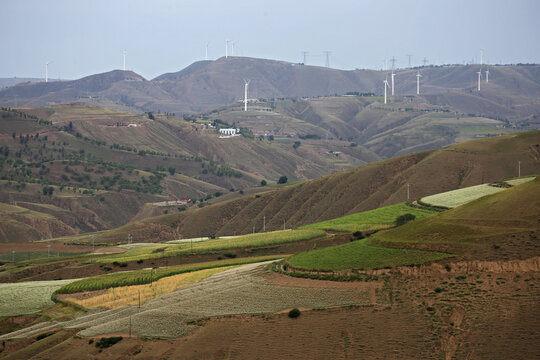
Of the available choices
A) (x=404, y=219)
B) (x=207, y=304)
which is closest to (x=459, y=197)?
(x=404, y=219)

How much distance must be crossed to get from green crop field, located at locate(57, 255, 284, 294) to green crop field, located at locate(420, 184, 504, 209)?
103 feet

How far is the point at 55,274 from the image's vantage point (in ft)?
353

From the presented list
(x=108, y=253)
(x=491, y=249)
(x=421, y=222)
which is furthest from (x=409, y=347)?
(x=108, y=253)

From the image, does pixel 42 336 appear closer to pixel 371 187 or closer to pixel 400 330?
pixel 400 330

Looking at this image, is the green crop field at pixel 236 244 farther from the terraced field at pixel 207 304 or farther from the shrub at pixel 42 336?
the shrub at pixel 42 336

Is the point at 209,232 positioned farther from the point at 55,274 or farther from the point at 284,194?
the point at 55,274

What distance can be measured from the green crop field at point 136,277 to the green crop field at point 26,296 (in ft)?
7.98

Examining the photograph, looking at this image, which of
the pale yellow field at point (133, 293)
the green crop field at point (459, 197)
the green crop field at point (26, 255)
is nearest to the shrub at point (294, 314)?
the pale yellow field at point (133, 293)

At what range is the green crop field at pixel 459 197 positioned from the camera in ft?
364

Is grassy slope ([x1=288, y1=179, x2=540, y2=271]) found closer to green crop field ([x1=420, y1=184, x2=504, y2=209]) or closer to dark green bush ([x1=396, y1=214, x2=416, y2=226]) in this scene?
dark green bush ([x1=396, y1=214, x2=416, y2=226])

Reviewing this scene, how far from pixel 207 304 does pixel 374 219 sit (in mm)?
56136

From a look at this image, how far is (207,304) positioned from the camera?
225ft

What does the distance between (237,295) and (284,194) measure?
357 feet

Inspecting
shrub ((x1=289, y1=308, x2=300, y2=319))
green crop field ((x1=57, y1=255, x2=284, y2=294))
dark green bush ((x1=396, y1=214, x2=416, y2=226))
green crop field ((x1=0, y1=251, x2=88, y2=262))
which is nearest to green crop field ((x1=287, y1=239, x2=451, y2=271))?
shrub ((x1=289, y1=308, x2=300, y2=319))
